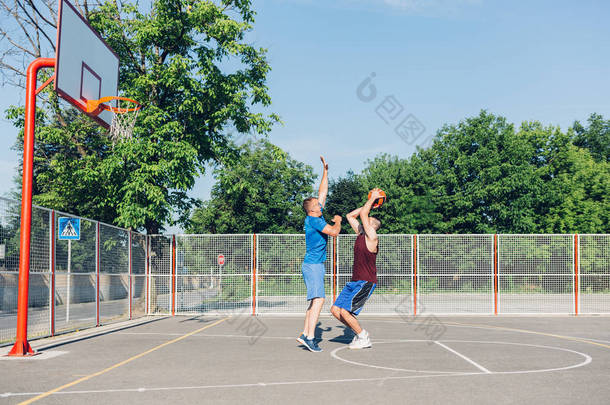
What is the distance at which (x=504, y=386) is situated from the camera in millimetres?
6586

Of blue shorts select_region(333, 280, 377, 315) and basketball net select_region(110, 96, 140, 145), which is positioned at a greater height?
basketball net select_region(110, 96, 140, 145)

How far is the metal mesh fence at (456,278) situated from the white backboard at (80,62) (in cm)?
1087

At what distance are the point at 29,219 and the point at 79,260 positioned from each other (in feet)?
13.1

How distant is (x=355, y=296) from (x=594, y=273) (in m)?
12.5

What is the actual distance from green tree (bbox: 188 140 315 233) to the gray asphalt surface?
30700mm

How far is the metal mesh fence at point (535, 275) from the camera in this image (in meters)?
18.5

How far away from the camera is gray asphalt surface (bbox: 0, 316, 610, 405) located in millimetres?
6121

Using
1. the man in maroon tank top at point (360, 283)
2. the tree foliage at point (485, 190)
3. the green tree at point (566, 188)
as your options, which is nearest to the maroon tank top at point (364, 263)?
the man in maroon tank top at point (360, 283)

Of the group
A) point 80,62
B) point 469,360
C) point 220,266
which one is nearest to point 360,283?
point 469,360

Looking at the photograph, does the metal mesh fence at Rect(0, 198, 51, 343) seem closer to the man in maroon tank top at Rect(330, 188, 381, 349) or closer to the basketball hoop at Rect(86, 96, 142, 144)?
the basketball hoop at Rect(86, 96, 142, 144)

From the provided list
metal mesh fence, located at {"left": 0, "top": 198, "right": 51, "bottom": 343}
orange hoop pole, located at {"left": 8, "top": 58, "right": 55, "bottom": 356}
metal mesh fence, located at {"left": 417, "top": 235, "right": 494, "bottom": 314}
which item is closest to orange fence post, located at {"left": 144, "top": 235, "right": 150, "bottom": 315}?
metal mesh fence, located at {"left": 0, "top": 198, "right": 51, "bottom": 343}

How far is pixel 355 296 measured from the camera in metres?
9.52

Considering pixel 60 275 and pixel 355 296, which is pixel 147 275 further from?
pixel 355 296

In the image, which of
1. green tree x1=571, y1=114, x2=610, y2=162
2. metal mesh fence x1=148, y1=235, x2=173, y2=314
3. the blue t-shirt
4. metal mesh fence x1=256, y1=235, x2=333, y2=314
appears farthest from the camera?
green tree x1=571, y1=114, x2=610, y2=162
